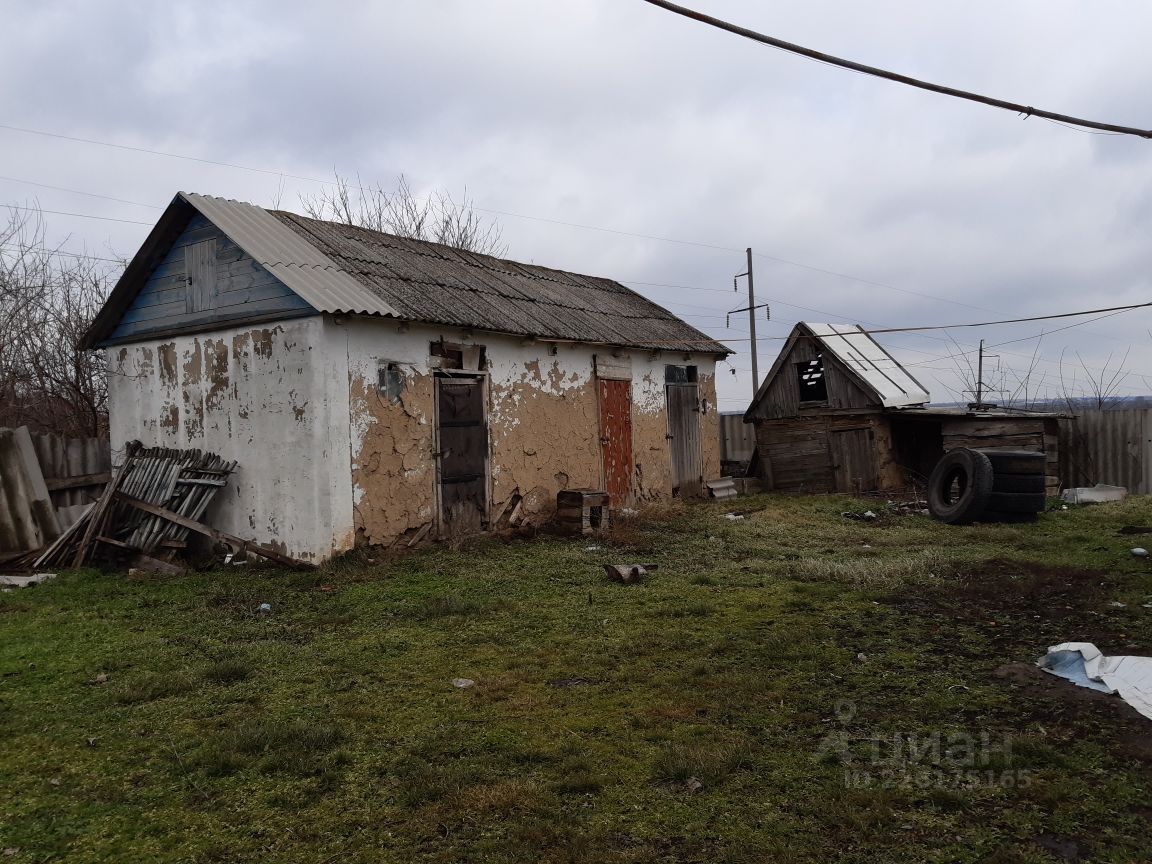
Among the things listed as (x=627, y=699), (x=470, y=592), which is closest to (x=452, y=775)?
(x=627, y=699)

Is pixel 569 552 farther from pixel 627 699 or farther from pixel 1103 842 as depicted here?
pixel 1103 842

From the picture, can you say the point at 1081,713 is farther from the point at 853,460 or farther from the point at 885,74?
the point at 853,460

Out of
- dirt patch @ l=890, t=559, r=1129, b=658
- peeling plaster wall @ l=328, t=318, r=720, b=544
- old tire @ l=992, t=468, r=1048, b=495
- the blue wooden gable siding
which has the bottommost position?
dirt patch @ l=890, t=559, r=1129, b=658

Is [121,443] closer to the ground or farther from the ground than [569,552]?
farther from the ground

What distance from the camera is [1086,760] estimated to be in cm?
359

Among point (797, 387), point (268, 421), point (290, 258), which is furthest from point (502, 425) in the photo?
point (797, 387)

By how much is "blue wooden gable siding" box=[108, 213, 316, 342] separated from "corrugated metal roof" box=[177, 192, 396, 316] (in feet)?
0.52

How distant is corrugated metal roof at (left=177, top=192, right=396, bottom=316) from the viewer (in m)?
9.19

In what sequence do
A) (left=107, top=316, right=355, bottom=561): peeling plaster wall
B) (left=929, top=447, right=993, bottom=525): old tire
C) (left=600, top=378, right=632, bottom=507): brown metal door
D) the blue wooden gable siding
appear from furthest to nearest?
(left=600, top=378, right=632, bottom=507): brown metal door → (left=929, top=447, right=993, bottom=525): old tire → the blue wooden gable siding → (left=107, top=316, right=355, bottom=561): peeling plaster wall

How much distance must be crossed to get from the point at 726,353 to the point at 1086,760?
496 inches

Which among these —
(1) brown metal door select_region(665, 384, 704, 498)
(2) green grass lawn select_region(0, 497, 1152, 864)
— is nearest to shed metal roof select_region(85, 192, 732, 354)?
(1) brown metal door select_region(665, 384, 704, 498)

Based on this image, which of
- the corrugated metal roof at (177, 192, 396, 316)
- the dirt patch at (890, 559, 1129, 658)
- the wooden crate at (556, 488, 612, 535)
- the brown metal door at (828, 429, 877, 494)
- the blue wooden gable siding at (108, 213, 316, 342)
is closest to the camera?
the dirt patch at (890, 559, 1129, 658)

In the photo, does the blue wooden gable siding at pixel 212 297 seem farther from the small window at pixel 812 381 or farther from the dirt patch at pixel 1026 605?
the small window at pixel 812 381

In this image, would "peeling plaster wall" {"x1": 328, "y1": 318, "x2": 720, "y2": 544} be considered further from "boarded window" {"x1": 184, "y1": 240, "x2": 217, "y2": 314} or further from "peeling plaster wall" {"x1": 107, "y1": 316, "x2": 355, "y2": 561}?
"boarded window" {"x1": 184, "y1": 240, "x2": 217, "y2": 314}
